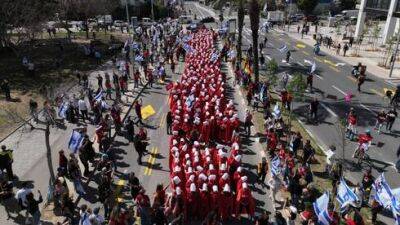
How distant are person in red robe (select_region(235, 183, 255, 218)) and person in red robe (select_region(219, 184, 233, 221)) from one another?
0.27 metres

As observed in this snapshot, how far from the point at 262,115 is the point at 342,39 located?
3916cm

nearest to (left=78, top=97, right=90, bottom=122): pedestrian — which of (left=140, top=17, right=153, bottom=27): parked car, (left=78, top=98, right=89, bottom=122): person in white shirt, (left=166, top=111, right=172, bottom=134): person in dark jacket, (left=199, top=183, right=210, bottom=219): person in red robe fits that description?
(left=78, top=98, right=89, bottom=122): person in white shirt

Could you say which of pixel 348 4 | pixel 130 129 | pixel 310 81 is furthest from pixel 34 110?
pixel 348 4

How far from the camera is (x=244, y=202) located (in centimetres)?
1466

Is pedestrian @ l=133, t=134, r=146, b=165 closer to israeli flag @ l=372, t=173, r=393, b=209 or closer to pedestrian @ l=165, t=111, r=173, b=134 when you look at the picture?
pedestrian @ l=165, t=111, r=173, b=134

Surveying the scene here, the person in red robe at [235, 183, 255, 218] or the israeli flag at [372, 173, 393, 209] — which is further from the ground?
the israeli flag at [372, 173, 393, 209]

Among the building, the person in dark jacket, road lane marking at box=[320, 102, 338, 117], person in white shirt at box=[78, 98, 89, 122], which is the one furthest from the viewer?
the building

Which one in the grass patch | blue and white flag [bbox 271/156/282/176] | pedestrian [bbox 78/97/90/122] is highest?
blue and white flag [bbox 271/156/282/176]

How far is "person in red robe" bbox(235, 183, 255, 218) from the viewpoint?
14.6 m

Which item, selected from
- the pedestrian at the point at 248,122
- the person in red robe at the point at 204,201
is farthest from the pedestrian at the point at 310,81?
the person in red robe at the point at 204,201

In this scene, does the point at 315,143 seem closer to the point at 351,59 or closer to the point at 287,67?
the point at 287,67

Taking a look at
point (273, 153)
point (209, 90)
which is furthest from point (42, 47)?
point (273, 153)

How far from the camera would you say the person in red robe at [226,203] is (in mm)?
14602

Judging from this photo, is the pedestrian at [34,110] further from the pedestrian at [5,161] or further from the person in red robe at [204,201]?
the person in red robe at [204,201]
